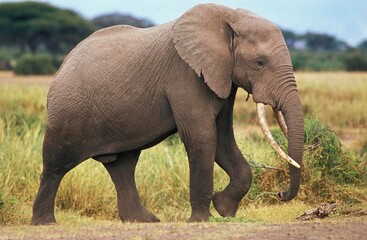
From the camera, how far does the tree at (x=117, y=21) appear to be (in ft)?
232

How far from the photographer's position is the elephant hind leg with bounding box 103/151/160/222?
1038cm

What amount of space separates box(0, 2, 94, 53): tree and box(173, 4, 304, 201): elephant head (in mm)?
50192

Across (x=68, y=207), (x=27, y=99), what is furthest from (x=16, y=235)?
(x=27, y=99)

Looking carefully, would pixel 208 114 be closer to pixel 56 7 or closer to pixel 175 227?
pixel 175 227

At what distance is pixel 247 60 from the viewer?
948 cm

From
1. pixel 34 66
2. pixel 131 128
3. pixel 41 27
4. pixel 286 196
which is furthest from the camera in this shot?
pixel 41 27

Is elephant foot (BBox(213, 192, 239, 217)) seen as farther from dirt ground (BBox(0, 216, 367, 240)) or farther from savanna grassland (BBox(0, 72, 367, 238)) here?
dirt ground (BBox(0, 216, 367, 240))

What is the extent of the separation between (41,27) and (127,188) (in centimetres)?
4997

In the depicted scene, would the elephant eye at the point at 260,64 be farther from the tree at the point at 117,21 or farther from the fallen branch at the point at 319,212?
the tree at the point at 117,21

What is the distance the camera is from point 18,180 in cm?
1259

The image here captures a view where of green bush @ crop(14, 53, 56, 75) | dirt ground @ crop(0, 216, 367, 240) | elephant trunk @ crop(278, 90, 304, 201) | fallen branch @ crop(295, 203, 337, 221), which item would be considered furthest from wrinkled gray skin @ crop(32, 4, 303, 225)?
green bush @ crop(14, 53, 56, 75)

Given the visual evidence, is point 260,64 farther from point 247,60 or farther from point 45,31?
point 45,31

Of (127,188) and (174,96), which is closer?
(174,96)

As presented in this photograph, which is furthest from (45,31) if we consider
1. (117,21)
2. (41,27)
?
(117,21)
